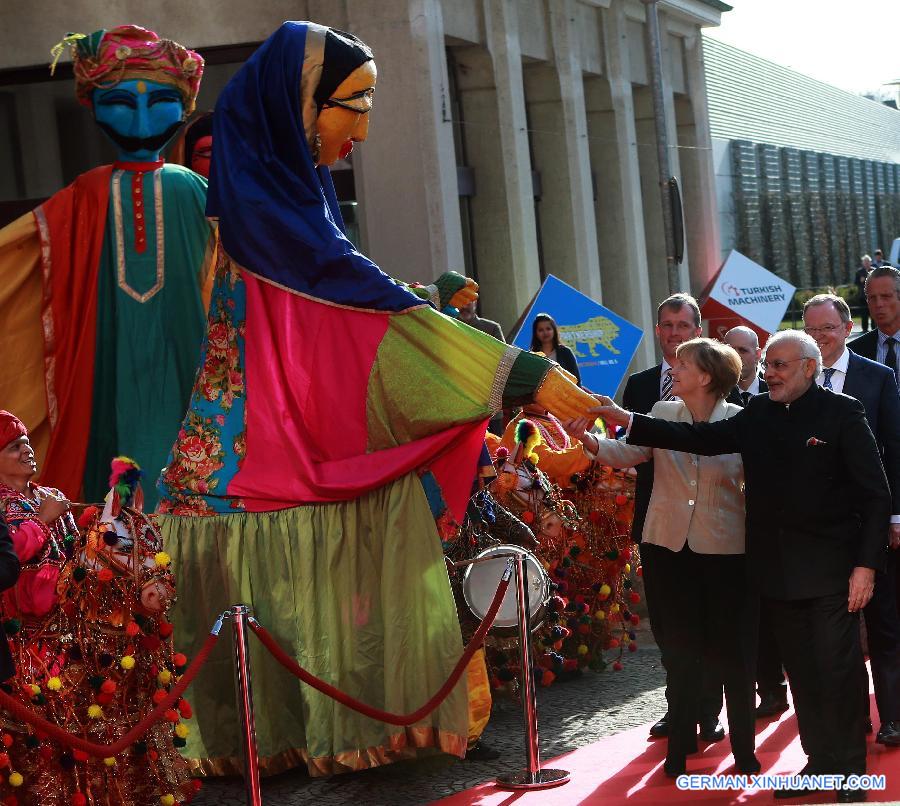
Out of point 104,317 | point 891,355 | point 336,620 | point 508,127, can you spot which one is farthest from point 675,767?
point 508,127

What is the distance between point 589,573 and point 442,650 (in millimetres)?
1831

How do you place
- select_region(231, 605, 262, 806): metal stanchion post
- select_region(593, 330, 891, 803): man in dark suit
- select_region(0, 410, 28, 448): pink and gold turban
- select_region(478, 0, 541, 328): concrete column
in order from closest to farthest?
1. select_region(231, 605, 262, 806): metal stanchion post
2. select_region(0, 410, 28, 448): pink and gold turban
3. select_region(593, 330, 891, 803): man in dark suit
4. select_region(478, 0, 541, 328): concrete column

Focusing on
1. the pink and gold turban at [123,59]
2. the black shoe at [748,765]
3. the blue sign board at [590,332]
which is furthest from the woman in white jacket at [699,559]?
the blue sign board at [590,332]

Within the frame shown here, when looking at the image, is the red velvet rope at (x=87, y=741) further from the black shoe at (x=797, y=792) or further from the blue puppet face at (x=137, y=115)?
the blue puppet face at (x=137, y=115)

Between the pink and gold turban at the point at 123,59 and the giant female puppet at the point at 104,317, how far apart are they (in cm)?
2

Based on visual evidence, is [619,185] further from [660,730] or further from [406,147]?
[660,730]

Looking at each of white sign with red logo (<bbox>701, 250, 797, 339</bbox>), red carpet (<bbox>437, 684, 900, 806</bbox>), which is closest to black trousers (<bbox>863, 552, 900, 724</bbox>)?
red carpet (<bbox>437, 684, 900, 806</bbox>)

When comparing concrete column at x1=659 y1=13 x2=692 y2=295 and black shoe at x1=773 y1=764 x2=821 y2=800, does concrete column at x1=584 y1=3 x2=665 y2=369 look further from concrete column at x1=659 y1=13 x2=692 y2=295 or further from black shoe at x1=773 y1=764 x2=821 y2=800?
black shoe at x1=773 y1=764 x2=821 y2=800

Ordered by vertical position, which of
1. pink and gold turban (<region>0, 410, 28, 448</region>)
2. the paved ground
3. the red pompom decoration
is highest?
pink and gold turban (<region>0, 410, 28, 448</region>)

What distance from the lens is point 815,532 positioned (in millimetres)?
5453

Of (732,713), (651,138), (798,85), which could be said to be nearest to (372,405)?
(732,713)

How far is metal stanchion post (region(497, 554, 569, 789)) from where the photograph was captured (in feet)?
18.7

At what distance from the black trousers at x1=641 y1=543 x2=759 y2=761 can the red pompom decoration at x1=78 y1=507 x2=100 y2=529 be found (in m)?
2.06

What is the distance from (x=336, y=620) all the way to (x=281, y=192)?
5.05ft
